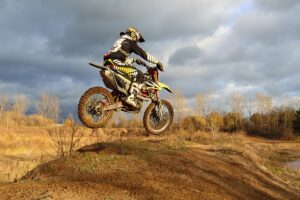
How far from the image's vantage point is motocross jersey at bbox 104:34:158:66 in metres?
8.67

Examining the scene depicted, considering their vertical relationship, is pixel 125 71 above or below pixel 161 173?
above

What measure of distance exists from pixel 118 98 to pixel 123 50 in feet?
3.64

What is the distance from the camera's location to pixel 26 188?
7711 mm

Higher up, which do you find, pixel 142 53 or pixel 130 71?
pixel 142 53

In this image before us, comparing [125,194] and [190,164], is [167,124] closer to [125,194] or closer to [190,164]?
[190,164]

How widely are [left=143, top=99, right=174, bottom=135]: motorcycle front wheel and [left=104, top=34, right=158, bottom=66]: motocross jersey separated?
170 cm

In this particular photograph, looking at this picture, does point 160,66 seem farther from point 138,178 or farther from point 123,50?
point 138,178

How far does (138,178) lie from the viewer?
8.69 m

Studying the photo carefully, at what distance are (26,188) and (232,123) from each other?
65677 mm

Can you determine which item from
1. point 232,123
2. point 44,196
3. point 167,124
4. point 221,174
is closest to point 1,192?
point 44,196

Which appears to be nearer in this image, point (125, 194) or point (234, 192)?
point (125, 194)

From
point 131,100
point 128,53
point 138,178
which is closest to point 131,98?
point 131,100

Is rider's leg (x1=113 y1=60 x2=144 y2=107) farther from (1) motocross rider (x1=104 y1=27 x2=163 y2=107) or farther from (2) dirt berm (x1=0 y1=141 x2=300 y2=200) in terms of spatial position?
(2) dirt berm (x1=0 y1=141 x2=300 y2=200)

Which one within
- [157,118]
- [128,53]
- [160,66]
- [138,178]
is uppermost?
[128,53]
